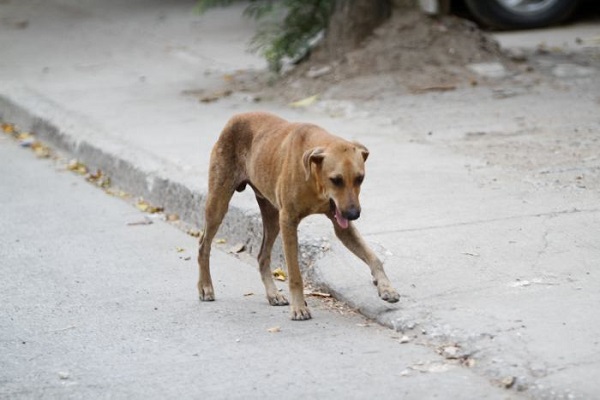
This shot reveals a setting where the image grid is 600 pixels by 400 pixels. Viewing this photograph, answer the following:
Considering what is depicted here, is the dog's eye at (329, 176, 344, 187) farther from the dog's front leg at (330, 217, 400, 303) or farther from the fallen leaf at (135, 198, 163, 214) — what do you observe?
the fallen leaf at (135, 198, 163, 214)

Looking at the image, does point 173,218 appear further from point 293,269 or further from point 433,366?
point 433,366

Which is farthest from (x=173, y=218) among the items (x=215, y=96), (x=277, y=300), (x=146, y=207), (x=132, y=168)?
(x=215, y=96)

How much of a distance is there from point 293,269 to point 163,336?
2.23 feet

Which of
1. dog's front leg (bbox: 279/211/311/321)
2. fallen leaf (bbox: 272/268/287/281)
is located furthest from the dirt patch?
dog's front leg (bbox: 279/211/311/321)

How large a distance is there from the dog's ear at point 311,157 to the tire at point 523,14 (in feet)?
27.1

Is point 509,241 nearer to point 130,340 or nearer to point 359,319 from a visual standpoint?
point 359,319

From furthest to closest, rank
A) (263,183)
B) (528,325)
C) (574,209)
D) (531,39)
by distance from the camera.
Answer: (531,39) < (574,209) < (263,183) < (528,325)

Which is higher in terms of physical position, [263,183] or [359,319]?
[263,183]

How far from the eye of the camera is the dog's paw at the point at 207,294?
237 inches

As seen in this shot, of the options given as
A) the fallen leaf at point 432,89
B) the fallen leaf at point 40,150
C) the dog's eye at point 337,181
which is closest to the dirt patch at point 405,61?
the fallen leaf at point 432,89

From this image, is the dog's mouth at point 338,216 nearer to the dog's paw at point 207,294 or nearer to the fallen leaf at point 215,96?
the dog's paw at point 207,294

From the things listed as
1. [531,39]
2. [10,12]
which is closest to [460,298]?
[531,39]

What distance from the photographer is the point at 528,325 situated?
16.1ft

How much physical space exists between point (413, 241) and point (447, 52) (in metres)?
4.61
